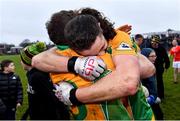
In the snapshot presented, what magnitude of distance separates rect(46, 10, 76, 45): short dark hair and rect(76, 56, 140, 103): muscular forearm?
1.34ft

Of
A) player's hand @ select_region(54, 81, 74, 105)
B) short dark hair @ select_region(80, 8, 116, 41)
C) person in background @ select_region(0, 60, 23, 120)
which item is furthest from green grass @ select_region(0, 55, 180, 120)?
player's hand @ select_region(54, 81, 74, 105)

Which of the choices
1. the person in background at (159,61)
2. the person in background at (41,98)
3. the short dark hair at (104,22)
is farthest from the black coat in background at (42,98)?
the person in background at (159,61)

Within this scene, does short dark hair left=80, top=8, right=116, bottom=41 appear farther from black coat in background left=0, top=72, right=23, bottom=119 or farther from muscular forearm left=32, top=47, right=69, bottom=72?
black coat in background left=0, top=72, right=23, bottom=119

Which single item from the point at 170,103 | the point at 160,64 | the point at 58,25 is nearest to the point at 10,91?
the point at 170,103

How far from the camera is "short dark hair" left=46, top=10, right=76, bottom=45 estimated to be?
3.02 meters

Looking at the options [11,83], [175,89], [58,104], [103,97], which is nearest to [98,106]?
[103,97]

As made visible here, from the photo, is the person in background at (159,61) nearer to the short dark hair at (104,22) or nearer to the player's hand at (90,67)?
the short dark hair at (104,22)

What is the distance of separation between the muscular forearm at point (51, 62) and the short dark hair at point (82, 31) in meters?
0.26

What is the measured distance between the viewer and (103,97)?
2742mm

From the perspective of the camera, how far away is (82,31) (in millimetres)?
2682

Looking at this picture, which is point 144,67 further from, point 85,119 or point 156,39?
point 156,39

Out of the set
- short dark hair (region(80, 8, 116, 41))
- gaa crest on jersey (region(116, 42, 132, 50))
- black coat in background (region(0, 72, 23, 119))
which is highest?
short dark hair (region(80, 8, 116, 41))

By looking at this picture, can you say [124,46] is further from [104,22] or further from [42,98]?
[42,98]

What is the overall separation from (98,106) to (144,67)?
49cm
